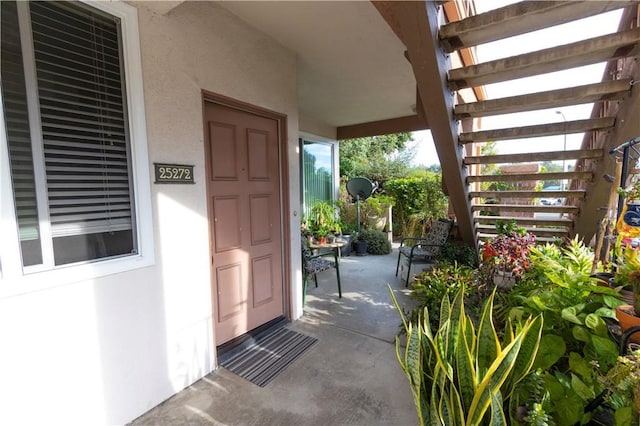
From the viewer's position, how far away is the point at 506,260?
7.50 ft

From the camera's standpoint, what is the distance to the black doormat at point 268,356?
213cm

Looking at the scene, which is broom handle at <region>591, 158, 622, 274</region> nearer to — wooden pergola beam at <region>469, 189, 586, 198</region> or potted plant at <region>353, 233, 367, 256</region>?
wooden pergola beam at <region>469, 189, 586, 198</region>

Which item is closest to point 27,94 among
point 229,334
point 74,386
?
point 74,386

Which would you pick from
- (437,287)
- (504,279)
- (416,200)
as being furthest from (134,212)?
(416,200)

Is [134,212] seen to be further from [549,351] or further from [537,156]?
[537,156]

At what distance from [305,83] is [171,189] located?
2.47 meters

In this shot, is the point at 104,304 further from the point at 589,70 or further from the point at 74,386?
the point at 589,70

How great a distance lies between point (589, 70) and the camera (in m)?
2.23

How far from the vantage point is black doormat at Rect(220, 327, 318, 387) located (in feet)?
7.00

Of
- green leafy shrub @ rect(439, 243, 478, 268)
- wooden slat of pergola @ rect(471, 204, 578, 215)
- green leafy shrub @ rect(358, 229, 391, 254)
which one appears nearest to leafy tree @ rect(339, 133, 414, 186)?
green leafy shrub @ rect(358, 229, 391, 254)

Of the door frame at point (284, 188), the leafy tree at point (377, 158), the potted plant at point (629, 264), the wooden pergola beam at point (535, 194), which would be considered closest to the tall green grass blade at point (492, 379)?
the potted plant at point (629, 264)

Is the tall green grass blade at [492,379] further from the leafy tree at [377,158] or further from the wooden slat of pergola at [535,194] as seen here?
the leafy tree at [377,158]

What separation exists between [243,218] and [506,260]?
87.5 inches

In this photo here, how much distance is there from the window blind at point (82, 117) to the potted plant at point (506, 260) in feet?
8.87
